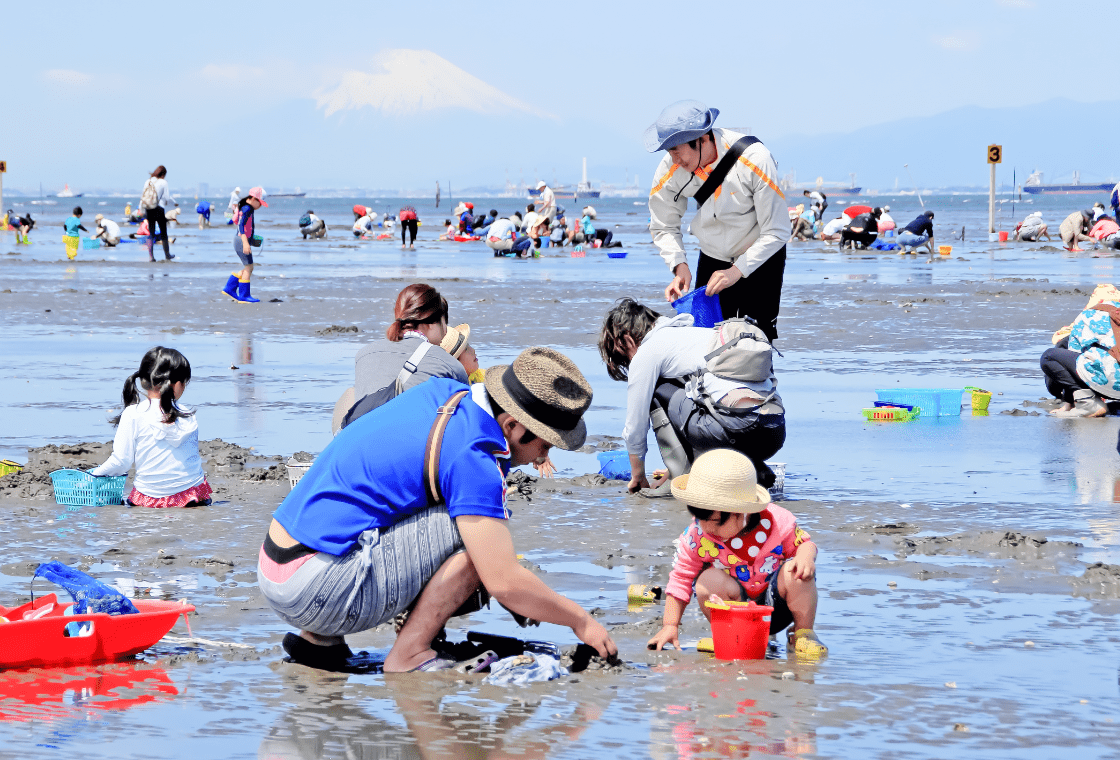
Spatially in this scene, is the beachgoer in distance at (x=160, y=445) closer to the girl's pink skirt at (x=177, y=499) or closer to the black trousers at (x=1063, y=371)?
the girl's pink skirt at (x=177, y=499)

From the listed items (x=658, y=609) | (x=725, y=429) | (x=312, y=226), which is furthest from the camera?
(x=312, y=226)

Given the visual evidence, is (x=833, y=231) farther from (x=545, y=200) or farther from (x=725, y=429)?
(x=725, y=429)

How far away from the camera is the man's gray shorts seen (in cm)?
440

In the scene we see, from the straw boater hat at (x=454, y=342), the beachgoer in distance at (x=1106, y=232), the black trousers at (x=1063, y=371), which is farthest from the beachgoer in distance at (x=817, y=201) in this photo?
the straw boater hat at (x=454, y=342)

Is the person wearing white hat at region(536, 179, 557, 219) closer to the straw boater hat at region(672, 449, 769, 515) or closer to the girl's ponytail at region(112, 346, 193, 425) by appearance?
the girl's ponytail at region(112, 346, 193, 425)

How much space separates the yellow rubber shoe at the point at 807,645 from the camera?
476cm

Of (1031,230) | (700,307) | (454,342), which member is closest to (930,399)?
(700,307)

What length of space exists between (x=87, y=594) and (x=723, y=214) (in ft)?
13.9

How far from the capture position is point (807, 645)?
4777 millimetres

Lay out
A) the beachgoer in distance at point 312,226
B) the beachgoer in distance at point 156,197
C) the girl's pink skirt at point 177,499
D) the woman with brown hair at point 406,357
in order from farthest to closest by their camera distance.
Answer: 1. the beachgoer in distance at point 312,226
2. the beachgoer in distance at point 156,197
3. the girl's pink skirt at point 177,499
4. the woman with brown hair at point 406,357

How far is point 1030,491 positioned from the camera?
25.1 feet

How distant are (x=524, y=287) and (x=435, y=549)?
768 inches

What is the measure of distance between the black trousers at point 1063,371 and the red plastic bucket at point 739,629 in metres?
6.32

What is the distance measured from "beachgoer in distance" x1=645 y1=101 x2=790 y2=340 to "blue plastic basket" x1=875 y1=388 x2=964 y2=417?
2.53 m
